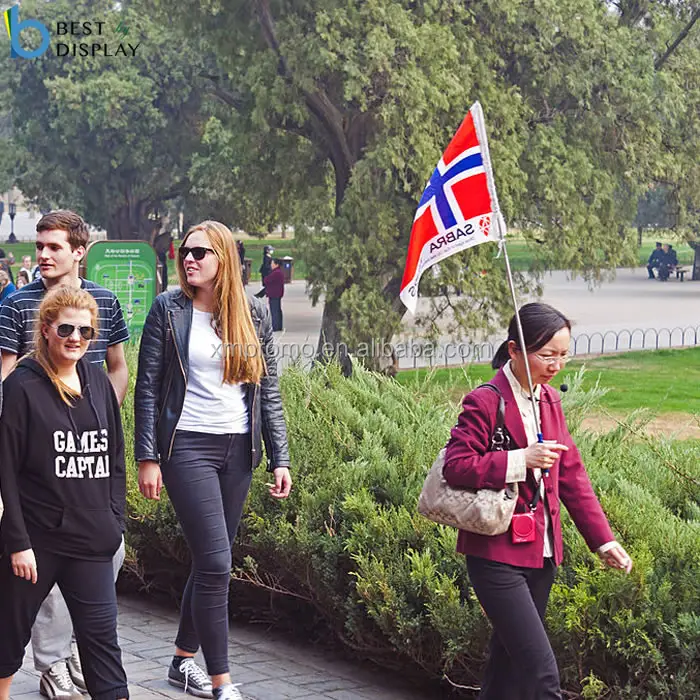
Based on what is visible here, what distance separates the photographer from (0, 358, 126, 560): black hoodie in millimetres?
4078

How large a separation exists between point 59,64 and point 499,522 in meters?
37.0

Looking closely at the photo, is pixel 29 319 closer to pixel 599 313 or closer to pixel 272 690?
pixel 272 690

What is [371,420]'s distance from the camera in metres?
6.35

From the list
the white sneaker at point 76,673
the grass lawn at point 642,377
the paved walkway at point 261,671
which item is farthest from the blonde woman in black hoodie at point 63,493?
the grass lawn at point 642,377

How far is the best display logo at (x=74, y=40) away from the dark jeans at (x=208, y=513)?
97.9 feet

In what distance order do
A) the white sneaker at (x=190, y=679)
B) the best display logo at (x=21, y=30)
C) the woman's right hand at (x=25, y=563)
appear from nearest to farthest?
the woman's right hand at (x=25, y=563)
the white sneaker at (x=190, y=679)
the best display logo at (x=21, y=30)

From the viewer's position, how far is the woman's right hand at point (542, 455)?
12.4 feet

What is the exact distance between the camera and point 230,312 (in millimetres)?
4902

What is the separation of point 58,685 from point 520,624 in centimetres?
202

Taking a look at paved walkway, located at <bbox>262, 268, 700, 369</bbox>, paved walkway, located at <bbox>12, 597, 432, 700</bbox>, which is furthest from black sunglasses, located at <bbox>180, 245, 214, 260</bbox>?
paved walkway, located at <bbox>262, 268, 700, 369</bbox>

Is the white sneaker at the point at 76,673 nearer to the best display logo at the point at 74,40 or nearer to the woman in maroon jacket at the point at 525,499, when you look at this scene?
the woman in maroon jacket at the point at 525,499

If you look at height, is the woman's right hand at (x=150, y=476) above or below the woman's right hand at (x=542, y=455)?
below

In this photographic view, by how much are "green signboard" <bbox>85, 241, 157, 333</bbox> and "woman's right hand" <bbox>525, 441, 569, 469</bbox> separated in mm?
11015

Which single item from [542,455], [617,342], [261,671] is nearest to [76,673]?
[261,671]
